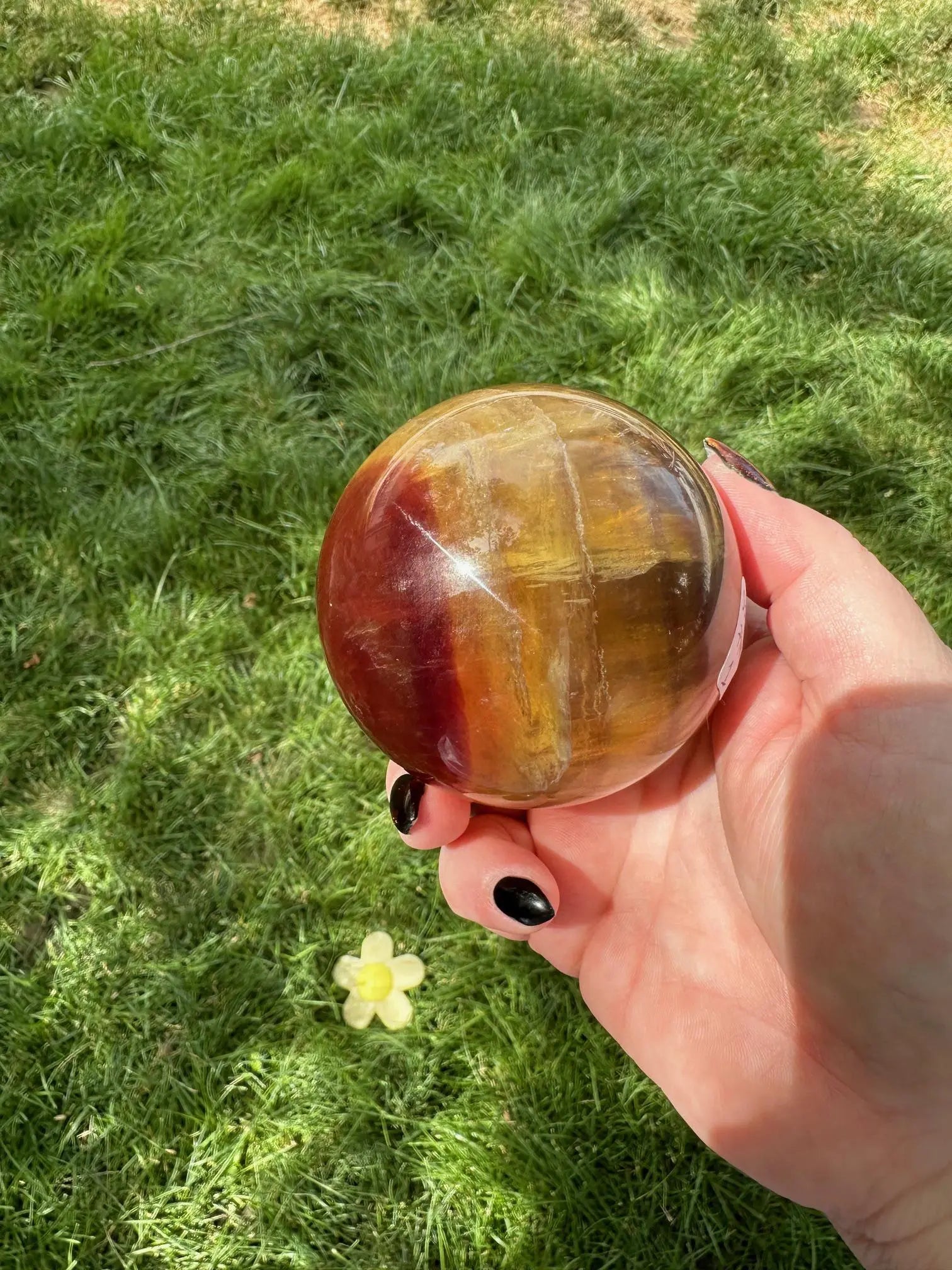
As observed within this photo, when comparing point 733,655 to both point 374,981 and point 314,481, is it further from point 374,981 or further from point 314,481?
point 314,481

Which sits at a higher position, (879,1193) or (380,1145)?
(879,1193)

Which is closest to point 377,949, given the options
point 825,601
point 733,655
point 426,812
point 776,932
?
point 426,812

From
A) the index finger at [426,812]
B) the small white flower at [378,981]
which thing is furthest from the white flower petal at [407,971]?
the index finger at [426,812]

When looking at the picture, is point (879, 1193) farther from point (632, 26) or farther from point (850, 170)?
point (632, 26)

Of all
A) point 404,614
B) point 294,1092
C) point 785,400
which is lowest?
point 294,1092

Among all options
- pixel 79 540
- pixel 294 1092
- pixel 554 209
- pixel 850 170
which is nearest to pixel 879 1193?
pixel 294 1092

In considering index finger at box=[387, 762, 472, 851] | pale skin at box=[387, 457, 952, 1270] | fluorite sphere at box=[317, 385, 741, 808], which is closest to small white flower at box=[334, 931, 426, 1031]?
pale skin at box=[387, 457, 952, 1270]
